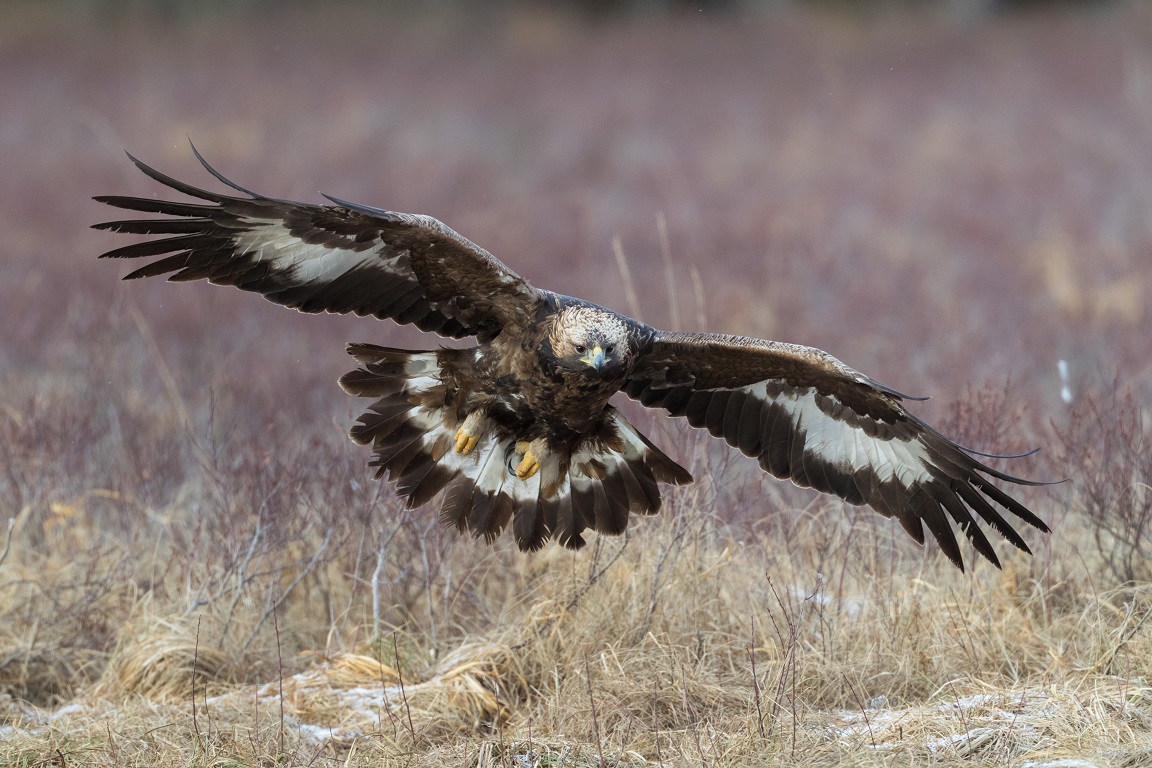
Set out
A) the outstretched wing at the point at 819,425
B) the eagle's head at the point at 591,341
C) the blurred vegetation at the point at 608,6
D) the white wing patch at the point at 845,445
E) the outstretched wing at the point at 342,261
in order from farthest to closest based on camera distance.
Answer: the blurred vegetation at the point at 608,6, the white wing patch at the point at 845,445, the outstretched wing at the point at 819,425, the eagle's head at the point at 591,341, the outstretched wing at the point at 342,261

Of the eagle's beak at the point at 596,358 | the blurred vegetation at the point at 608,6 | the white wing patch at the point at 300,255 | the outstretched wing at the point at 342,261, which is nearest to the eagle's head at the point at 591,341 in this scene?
the eagle's beak at the point at 596,358

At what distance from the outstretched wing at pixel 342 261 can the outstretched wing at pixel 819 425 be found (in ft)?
2.49

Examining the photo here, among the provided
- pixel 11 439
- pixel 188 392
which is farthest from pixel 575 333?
pixel 188 392

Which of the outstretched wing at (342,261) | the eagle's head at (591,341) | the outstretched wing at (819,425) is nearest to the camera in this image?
the outstretched wing at (342,261)

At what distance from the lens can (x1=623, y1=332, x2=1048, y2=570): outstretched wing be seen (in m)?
5.55

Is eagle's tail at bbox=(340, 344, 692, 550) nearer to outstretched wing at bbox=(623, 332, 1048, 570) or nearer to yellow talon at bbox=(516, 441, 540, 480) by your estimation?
yellow talon at bbox=(516, 441, 540, 480)

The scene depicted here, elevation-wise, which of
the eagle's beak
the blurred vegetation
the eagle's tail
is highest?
the blurred vegetation

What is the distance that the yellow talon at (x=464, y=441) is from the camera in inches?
229

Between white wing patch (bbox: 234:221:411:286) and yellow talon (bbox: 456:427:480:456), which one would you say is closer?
white wing patch (bbox: 234:221:411:286)

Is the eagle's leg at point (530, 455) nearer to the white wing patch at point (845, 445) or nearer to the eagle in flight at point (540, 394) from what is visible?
the eagle in flight at point (540, 394)

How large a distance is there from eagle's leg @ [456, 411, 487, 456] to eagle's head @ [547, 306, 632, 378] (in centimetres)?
63

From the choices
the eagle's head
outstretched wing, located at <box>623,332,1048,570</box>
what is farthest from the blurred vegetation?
the eagle's head

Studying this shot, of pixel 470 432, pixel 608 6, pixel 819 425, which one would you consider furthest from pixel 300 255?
pixel 608 6

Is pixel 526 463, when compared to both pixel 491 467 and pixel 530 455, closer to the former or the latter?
pixel 530 455
